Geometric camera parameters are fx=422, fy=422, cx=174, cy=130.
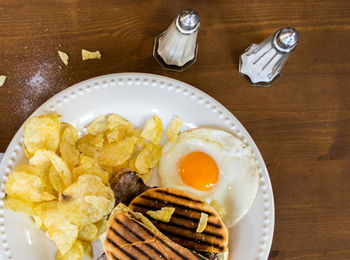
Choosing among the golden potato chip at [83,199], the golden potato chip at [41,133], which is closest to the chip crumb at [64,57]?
the golden potato chip at [41,133]

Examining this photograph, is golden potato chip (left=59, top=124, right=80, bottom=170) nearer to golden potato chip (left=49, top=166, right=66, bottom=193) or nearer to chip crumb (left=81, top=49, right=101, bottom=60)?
golden potato chip (left=49, top=166, right=66, bottom=193)

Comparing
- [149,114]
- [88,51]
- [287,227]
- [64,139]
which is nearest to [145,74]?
[149,114]

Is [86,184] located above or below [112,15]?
below

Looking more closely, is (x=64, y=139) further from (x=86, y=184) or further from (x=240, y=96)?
(x=240, y=96)

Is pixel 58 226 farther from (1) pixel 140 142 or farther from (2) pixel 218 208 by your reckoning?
(2) pixel 218 208

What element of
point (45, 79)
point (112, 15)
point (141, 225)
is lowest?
point (141, 225)

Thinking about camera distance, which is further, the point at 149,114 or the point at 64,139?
the point at 149,114

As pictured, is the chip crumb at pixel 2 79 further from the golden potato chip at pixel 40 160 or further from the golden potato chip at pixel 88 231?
the golden potato chip at pixel 88 231

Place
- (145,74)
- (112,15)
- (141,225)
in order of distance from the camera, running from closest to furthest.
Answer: (141,225), (145,74), (112,15)
